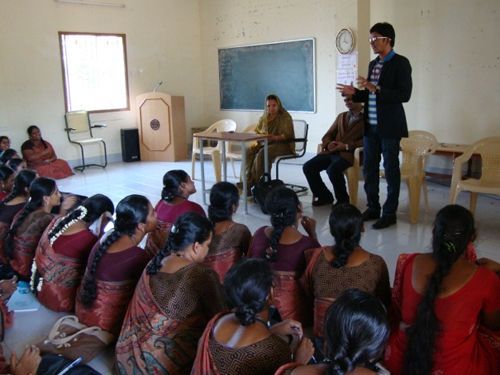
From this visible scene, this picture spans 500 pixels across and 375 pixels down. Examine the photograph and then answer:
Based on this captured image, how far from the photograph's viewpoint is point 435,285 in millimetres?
1699

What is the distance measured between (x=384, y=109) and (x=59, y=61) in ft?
17.8

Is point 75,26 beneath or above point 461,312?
above

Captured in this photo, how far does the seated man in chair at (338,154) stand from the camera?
4.98 metres

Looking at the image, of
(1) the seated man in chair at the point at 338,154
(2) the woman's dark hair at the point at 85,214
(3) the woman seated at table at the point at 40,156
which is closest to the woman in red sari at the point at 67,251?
(2) the woman's dark hair at the point at 85,214

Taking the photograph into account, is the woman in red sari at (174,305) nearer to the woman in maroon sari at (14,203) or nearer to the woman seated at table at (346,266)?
the woman seated at table at (346,266)

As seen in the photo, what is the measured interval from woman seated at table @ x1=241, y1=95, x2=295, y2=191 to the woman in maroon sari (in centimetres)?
259

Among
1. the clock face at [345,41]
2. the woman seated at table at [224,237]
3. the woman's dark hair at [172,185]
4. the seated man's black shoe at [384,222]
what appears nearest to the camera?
the woman seated at table at [224,237]

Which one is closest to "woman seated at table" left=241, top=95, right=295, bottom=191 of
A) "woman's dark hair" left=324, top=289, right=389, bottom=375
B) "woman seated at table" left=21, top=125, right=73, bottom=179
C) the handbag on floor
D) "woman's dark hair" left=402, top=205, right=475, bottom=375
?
"woman seated at table" left=21, top=125, right=73, bottom=179

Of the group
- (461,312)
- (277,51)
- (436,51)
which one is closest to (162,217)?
(461,312)

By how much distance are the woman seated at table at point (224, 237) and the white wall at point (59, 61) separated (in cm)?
563

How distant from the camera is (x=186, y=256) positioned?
2.04 metres

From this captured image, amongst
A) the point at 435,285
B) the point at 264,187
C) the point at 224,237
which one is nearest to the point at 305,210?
the point at 264,187

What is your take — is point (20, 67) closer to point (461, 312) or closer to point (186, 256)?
point (186, 256)

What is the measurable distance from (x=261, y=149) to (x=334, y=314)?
14.1 ft
